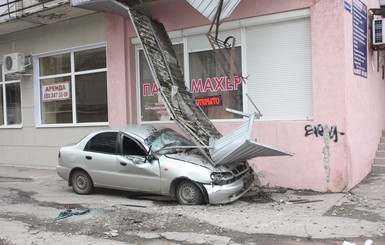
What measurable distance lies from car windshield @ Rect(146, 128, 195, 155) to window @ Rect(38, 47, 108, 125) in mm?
4207

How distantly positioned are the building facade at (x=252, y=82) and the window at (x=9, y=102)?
55 cm

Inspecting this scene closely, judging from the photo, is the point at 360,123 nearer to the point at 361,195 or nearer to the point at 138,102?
the point at 361,195

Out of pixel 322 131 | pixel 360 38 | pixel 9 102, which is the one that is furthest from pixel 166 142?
pixel 9 102

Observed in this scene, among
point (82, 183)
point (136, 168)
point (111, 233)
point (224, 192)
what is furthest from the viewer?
point (82, 183)

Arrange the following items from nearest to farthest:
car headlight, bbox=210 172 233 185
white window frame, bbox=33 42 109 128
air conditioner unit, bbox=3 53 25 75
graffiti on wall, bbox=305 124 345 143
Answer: car headlight, bbox=210 172 233 185 < graffiti on wall, bbox=305 124 345 143 < white window frame, bbox=33 42 109 128 < air conditioner unit, bbox=3 53 25 75

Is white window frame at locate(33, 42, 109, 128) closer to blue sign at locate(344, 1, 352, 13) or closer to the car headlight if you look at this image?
the car headlight

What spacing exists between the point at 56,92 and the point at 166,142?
6606 millimetres

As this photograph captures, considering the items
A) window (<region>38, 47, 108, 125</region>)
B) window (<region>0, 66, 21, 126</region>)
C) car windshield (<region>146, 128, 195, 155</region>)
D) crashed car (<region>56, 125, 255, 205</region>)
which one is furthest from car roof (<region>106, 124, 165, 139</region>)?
window (<region>0, 66, 21, 126</region>)

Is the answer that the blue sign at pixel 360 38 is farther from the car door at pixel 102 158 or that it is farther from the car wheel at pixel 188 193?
the car door at pixel 102 158

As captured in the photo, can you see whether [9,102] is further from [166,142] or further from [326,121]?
[326,121]

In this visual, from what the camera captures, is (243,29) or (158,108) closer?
(243,29)

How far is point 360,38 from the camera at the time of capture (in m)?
Answer: 8.82

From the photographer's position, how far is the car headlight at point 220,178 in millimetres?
6520

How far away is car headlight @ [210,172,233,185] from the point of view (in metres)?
6.52
